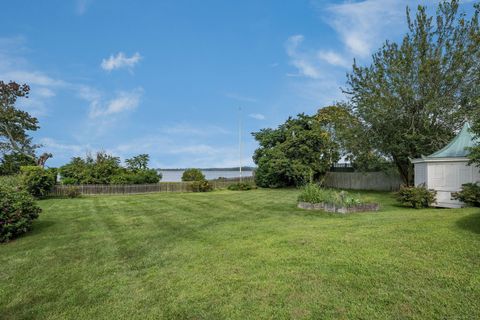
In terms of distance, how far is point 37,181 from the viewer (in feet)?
53.9

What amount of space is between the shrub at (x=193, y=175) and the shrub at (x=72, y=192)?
8.63 meters

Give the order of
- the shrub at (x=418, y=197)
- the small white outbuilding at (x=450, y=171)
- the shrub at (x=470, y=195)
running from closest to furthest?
the shrub at (x=470, y=195) → the shrub at (x=418, y=197) → the small white outbuilding at (x=450, y=171)

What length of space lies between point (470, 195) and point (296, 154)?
14.3 meters

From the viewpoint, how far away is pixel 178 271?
13.4 ft

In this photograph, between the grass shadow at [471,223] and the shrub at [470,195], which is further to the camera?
the shrub at [470,195]

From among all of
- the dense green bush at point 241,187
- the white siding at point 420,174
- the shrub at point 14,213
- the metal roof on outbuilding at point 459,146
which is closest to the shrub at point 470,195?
the metal roof on outbuilding at point 459,146

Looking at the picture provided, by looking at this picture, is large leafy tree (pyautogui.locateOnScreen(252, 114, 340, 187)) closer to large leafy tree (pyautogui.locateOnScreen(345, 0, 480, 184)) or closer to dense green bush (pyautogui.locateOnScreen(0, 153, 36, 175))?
large leafy tree (pyautogui.locateOnScreen(345, 0, 480, 184))

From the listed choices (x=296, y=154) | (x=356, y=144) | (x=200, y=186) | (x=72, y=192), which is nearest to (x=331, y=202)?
(x=356, y=144)

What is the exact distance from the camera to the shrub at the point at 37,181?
16112mm

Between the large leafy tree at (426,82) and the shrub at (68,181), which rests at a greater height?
the large leafy tree at (426,82)

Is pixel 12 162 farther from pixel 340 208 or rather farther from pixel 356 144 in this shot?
pixel 356 144

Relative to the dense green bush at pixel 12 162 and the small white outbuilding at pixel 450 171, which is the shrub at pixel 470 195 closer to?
the small white outbuilding at pixel 450 171

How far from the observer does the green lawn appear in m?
2.88

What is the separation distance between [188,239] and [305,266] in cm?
297
